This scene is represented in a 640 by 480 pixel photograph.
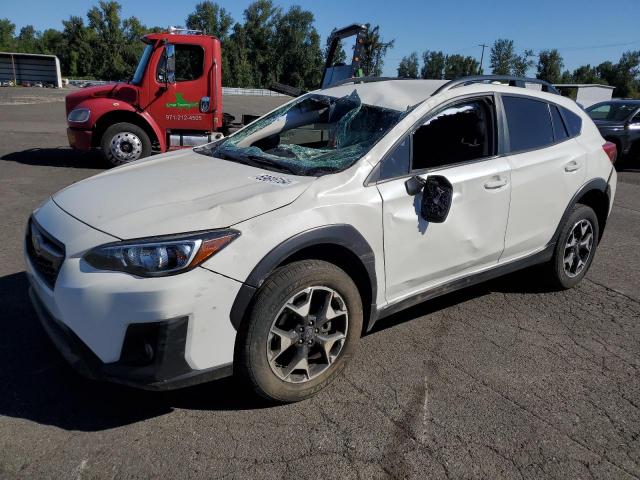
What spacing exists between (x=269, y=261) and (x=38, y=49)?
11339cm

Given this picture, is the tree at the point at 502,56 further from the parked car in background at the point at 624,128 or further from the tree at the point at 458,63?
the parked car in background at the point at 624,128

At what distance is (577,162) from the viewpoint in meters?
4.16

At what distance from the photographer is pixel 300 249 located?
103 inches

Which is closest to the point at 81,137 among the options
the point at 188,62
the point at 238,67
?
the point at 188,62

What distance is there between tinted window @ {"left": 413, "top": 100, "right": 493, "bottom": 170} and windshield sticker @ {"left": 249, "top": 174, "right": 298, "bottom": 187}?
0.82 m

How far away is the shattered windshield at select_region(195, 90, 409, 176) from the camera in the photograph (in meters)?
Answer: 3.18

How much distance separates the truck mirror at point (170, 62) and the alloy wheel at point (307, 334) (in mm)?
8108

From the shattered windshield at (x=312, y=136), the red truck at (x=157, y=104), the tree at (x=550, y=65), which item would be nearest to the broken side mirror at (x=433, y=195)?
the shattered windshield at (x=312, y=136)

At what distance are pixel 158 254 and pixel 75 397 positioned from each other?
1.06 meters

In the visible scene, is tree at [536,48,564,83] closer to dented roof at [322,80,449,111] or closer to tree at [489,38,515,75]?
tree at [489,38,515,75]

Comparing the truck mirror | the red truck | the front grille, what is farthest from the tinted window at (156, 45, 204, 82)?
the front grille

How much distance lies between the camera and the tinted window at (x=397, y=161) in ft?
9.95

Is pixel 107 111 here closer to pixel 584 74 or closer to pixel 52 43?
pixel 52 43

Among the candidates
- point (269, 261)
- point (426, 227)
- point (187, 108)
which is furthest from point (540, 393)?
point (187, 108)
